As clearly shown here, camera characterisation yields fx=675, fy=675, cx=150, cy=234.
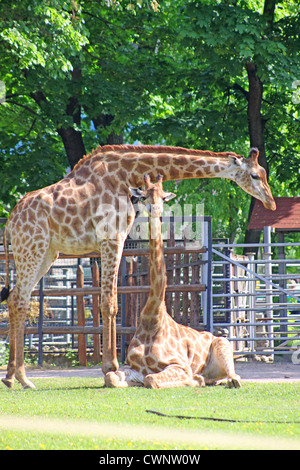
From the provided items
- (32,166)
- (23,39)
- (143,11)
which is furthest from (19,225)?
(143,11)

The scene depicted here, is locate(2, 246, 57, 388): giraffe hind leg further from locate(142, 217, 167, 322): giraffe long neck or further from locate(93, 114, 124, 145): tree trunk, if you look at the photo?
locate(93, 114, 124, 145): tree trunk

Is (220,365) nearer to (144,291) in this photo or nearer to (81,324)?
(144,291)

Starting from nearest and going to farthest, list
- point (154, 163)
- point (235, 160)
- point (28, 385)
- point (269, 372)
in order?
point (28, 385)
point (235, 160)
point (154, 163)
point (269, 372)

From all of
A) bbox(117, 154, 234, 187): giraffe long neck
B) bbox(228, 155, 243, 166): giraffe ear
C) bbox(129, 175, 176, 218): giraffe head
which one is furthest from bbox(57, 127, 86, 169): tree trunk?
bbox(129, 175, 176, 218): giraffe head

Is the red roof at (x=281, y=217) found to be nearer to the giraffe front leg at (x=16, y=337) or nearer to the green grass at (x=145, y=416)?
the green grass at (x=145, y=416)

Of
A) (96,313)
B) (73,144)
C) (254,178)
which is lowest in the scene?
(96,313)

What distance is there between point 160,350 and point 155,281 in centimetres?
81

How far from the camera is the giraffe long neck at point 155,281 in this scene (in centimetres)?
800

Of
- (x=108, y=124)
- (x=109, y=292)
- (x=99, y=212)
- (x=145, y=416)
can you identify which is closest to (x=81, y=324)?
(x=109, y=292)

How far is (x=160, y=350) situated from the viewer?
310 inches

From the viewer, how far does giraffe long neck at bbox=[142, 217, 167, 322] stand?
800cm

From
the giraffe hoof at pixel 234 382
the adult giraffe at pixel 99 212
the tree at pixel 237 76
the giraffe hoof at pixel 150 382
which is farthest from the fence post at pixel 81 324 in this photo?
the tree at pixel 237 76

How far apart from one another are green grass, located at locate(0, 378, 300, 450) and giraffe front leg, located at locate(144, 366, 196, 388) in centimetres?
19

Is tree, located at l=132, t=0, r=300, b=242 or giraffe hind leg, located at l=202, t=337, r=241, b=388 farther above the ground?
tree, located at l=132, t=0, r=300, b=242
